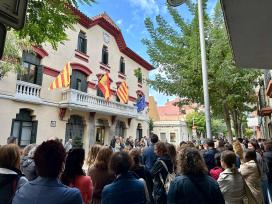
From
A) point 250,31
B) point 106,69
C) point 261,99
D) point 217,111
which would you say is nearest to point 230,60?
point 217,111

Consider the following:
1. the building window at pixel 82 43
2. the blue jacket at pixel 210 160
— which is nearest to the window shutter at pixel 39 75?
the building window at pixel 82 43

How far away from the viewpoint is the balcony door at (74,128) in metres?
16.8

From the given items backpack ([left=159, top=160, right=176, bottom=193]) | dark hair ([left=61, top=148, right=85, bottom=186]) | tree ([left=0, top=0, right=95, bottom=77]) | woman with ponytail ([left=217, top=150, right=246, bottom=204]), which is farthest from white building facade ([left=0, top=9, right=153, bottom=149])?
woman with ponytail ([left=217, top=150, right=246, bottom=204])

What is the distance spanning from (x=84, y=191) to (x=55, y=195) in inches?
52.4

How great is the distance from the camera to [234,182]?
12.9 ft

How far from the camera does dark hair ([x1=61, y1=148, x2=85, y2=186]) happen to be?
11.4 ft

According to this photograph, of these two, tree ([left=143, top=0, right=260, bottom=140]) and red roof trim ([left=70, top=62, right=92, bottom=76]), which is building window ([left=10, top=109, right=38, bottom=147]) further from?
tree ([left=143, top=0, right=260, bottom=140])

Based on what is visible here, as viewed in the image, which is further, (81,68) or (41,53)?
(81,68)

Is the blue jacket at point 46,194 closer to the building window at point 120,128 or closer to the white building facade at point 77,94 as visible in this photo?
the white building facade at point 77,94

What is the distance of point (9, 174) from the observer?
121 inches

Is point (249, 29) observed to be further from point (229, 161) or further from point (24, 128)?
point (24, 128)

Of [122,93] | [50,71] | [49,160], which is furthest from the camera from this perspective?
[122,93]

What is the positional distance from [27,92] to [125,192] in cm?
1271

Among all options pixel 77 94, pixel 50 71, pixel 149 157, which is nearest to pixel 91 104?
pixel 77 94
